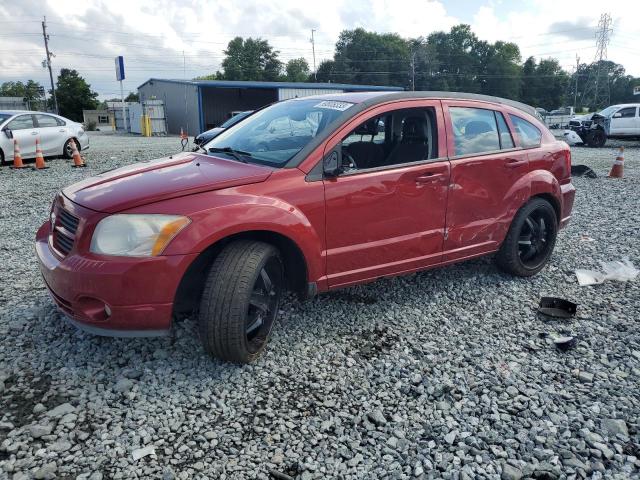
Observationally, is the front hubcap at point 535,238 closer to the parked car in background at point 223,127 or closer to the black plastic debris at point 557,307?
the black plastic debris at point 557,307

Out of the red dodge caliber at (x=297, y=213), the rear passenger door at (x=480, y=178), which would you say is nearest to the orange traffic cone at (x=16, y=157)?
the red dodge caliber at (x=297, y=213)

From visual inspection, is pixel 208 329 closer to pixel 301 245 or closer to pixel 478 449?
pixel 301 245

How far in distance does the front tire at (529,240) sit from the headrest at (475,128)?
83 cm

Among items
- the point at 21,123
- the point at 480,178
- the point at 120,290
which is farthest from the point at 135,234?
the point at 21,123

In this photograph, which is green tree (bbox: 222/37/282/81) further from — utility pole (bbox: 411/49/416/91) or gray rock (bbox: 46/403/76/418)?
gray rock (bbox: 46/403/76/418)

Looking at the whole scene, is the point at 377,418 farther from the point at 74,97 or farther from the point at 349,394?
the point at 74,97

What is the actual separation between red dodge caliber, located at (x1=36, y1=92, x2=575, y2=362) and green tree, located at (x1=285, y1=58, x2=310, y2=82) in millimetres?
90247

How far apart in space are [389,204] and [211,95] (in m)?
39.9

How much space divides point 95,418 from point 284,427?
1.02 meters

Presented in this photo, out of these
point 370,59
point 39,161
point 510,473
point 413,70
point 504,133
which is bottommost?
point 510,473

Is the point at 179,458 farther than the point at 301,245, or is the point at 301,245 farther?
the point at 301,245

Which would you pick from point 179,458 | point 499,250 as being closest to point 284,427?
point 179,458

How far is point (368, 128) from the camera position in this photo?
3785mm

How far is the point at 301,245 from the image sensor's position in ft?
10.5
